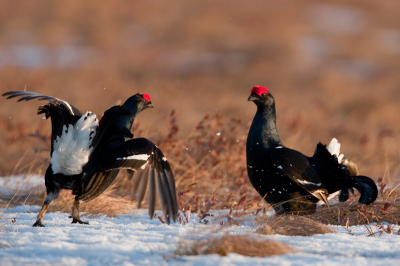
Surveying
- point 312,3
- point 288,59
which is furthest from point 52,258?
point 312,3

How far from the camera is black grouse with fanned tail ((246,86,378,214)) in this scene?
4.10 meters

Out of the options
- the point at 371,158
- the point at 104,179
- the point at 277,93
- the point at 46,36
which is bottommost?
the point at 104,179

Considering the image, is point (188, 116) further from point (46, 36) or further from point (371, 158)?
point (46, 36)

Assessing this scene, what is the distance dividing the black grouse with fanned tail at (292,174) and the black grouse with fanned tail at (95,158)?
0.98 meters

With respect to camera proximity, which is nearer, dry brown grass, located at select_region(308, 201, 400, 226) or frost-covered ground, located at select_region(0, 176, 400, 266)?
frost-covered ground, located at select_region(0, 176, 400, 266)

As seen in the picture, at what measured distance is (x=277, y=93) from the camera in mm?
13125

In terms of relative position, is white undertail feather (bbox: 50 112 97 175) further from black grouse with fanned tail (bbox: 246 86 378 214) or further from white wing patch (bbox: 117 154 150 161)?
black grouse with fanned tail (bbox: 246 86 378 214)

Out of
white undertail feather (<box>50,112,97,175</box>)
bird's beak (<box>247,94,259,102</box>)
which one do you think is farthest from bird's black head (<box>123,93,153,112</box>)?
bird's beak (<box>247,94,259,102</box>)

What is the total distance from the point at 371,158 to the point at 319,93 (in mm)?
5422

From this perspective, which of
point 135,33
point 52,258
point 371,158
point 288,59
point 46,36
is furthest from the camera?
point 135,33

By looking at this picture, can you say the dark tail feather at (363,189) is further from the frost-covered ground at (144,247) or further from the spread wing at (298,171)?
the frost-covered ground at (144,247)

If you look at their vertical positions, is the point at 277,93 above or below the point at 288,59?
below

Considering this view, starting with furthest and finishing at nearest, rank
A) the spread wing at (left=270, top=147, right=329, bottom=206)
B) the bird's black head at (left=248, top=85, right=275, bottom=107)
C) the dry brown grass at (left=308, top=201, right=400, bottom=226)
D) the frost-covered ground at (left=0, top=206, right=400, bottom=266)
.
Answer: the bird's black head at (left=248, top=85, right=275, bottom=107), the dry brown grass at (left=308, top=201, right=400, bottom=226), the spread wing at (left=270, top=147, right=329, bottom=206), the frost-covered ground at (left=0, top=206, right=400, bottom=266)

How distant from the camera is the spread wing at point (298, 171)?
405cm
